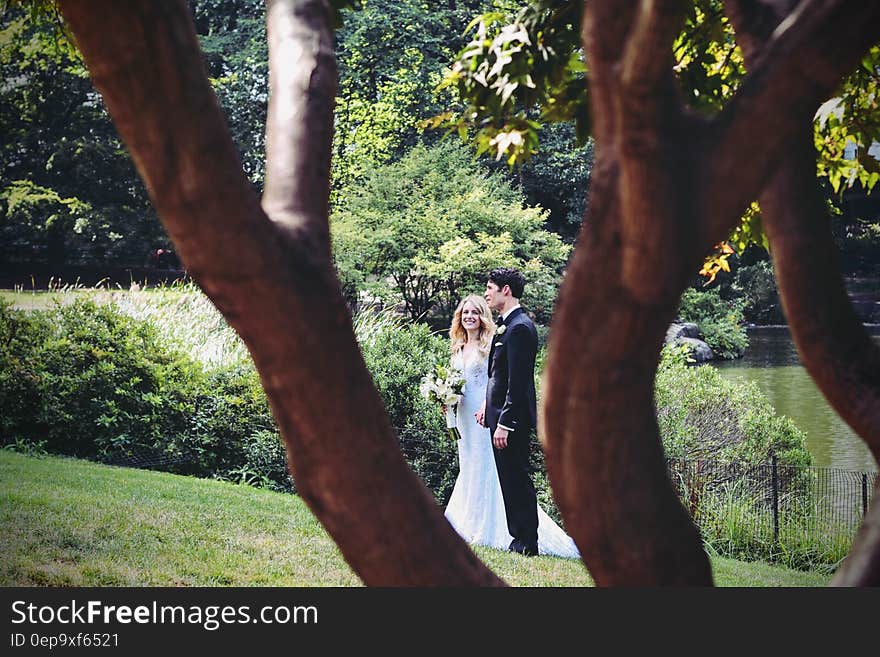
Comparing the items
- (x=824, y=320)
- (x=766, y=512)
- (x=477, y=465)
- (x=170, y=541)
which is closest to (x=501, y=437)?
(x=477, y=465)

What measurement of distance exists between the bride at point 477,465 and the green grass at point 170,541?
14.1 inches

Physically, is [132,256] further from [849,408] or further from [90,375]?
[849,408]

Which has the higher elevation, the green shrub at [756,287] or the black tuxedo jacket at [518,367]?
the green shrub at [756,287]

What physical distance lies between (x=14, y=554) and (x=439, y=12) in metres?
27.9

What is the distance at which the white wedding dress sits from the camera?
8.22 meters

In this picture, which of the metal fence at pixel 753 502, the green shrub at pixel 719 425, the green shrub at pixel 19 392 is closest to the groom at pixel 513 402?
the metal fence at pixel 753 502

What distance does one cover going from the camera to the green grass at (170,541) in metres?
6.43

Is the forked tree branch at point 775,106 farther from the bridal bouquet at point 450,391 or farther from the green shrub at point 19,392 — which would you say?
the green shrub at point 19,392

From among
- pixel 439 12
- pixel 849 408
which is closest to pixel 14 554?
pixel 849 408

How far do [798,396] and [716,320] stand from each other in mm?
11387

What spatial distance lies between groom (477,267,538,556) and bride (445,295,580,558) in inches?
10.9

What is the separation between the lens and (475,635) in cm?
222

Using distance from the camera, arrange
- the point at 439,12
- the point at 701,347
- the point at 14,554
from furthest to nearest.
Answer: the point at 439,12 → the point at 701,347 → the point at 14,554

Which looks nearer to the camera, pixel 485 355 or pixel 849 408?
pixel 849 408
